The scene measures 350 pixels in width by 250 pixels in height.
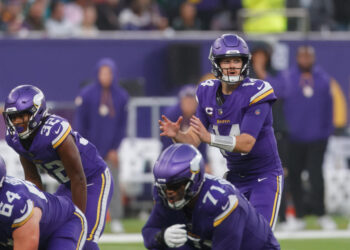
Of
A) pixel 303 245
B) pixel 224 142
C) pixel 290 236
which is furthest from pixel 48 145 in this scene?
pixel 290 236

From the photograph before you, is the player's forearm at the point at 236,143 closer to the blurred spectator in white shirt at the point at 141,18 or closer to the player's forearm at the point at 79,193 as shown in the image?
the player's forearm at the point at 79,193

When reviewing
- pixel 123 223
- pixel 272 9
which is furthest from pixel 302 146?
pixel 272 9

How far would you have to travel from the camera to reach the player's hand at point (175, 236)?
5172mm

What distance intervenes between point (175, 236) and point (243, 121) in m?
1.56

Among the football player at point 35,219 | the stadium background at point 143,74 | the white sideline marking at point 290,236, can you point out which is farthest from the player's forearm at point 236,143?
the stadium background at point 143,74

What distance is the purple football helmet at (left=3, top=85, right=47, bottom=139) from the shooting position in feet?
20.1

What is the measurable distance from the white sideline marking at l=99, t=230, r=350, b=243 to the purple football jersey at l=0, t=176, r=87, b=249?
4.35 meters

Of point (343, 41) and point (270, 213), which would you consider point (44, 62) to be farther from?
point (270, 213)

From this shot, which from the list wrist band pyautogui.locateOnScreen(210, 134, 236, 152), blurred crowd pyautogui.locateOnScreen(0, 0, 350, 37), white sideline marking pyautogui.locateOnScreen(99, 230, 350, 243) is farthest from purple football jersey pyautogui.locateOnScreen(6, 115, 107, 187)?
blurred crowd pyautogui.locateOnScreen(0, 0, 350, 37)

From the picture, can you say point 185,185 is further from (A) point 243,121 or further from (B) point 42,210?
(A) point 243,121

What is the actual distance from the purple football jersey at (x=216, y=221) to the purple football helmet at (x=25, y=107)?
125 cm

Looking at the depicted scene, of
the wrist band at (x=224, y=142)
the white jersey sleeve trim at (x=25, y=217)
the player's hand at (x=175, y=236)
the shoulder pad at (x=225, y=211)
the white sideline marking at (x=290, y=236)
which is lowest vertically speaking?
the white sideline marking at (x=290, y=236)

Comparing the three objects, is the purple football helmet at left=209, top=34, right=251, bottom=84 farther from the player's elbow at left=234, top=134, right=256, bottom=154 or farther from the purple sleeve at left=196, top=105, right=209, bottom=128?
the player's elbow at left=234, top=134, right=256, bottom=154

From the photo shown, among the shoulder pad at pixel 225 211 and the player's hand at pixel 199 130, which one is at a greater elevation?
the player's hand at pixel 199 130
